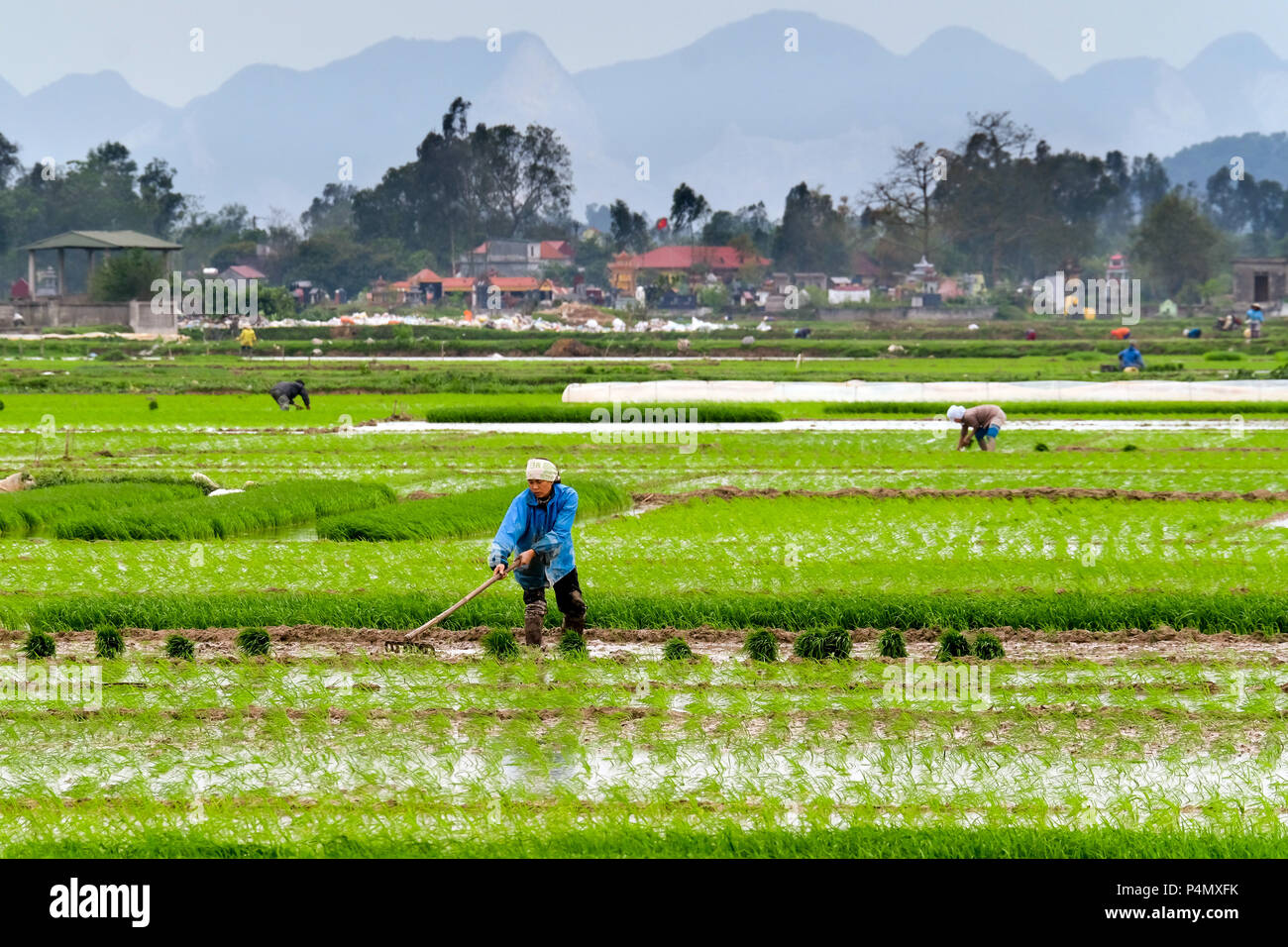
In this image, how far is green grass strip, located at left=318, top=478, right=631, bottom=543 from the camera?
715 inches

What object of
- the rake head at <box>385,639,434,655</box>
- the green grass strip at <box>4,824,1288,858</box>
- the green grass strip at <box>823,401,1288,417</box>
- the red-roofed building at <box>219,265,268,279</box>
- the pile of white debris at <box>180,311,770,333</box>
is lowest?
the green grass strip at <box>4,824,1288,858</box>

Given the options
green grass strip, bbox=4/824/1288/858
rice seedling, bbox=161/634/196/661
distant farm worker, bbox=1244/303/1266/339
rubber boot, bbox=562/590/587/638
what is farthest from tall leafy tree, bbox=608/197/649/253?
green grass strip, bbox=4/824/1288/858

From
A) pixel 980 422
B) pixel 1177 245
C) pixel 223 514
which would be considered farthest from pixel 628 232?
pixel 223 514

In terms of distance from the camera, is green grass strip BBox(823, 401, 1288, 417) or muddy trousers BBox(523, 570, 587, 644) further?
green grass strip BBox(823, 401, 1288, 417)

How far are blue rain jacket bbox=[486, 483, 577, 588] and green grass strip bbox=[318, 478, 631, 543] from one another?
5.58 meters

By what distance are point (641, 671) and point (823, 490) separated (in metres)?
11.3

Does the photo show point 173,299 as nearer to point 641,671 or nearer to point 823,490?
point 823,490

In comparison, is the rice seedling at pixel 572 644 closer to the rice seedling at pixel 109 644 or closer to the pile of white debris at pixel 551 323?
the rice seedling at pixel 109 644

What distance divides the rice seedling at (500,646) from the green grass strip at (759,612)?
720mm

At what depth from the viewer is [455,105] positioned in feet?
543

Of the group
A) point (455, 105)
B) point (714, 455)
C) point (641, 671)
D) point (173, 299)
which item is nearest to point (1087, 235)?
point (455, 105)

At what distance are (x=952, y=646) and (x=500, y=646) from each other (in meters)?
3.36

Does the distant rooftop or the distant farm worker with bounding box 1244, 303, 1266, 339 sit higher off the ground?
the distant rooftop

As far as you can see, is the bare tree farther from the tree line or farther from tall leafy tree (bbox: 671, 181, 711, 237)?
tall leafy tree (bbox: 671, 181, 711, 237)
